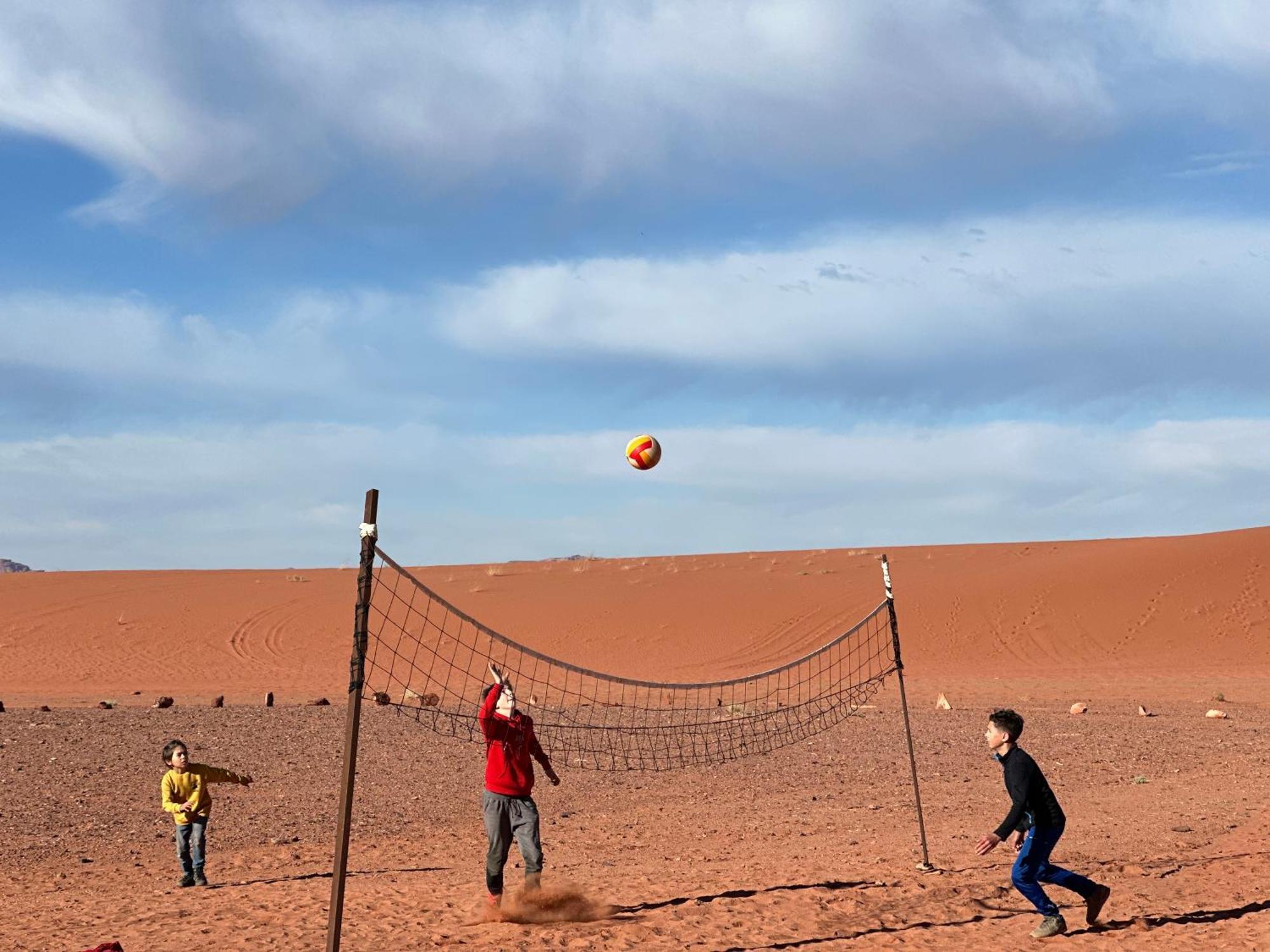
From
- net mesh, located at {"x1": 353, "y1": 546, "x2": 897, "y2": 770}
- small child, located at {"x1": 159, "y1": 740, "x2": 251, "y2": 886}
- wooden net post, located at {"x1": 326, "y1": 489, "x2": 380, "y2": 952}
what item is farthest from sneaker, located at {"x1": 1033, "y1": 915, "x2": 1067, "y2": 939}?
small child, located at {"x1": 159, "y1": 740, "x2": 251, "y2": 886}

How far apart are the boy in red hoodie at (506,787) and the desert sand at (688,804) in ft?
1.49

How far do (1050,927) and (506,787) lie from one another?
361cm

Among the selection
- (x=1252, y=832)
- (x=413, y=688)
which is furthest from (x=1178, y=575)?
(x=1252, y=832)

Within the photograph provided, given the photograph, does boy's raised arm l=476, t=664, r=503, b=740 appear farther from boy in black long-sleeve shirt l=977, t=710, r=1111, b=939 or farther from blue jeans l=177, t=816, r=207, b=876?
boy in black long-sleeve shirt l=977, t=710, r=1111, b=939

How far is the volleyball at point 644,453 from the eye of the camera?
13.6m

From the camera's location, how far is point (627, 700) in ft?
91.1

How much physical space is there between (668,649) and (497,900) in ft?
95.7

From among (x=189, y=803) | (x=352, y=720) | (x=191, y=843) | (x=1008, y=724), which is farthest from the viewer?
(x=191, y=843)

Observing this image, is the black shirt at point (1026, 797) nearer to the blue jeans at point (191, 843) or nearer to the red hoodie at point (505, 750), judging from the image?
the red hoodie at point (505, 750)

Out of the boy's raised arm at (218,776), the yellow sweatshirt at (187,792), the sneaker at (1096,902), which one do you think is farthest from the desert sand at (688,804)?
the boy's raised arm at (218,776)

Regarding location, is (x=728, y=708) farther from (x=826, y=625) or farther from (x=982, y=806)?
(x=826, y=625)

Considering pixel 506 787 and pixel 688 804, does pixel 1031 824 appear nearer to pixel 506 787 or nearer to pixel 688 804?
pixel 506 787

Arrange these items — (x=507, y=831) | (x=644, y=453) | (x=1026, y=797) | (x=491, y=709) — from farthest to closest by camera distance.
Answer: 1. (x=644, y=453)
2. (x=507, y=831)
3. (x=491, y=709)
4. (x=1026, y=797)

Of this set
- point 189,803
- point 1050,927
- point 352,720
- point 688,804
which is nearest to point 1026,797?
point 1050,927
